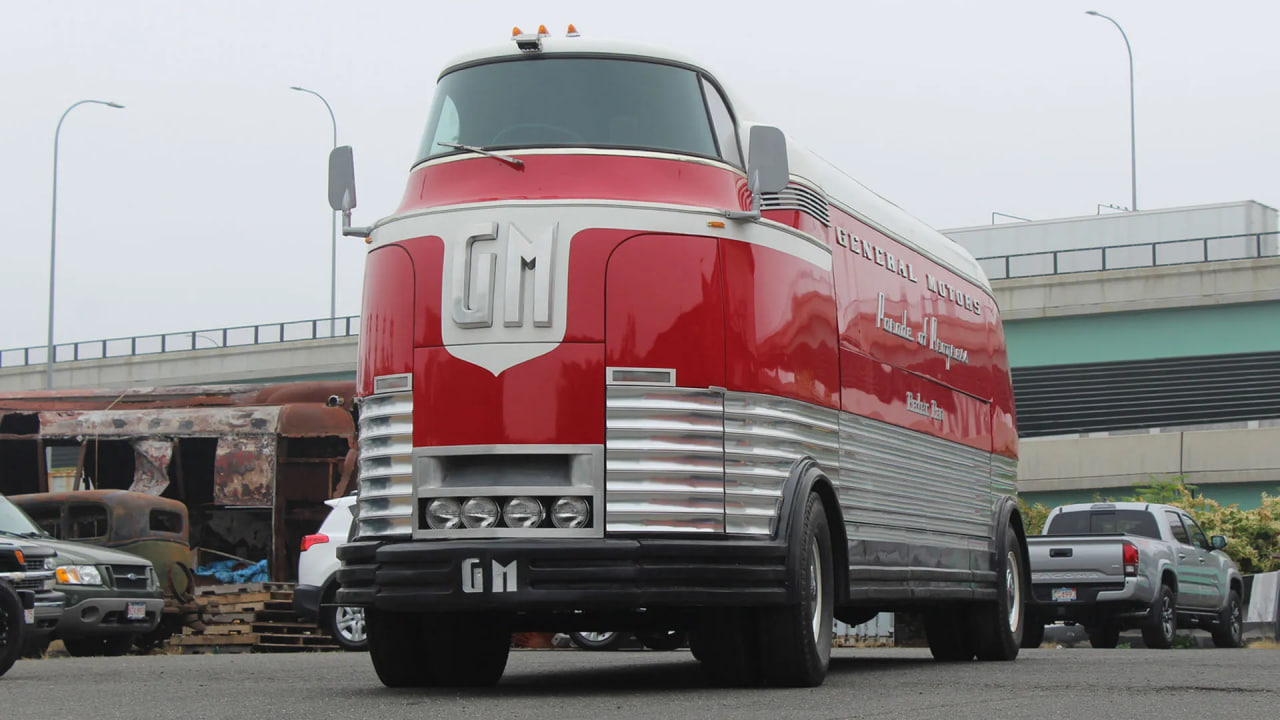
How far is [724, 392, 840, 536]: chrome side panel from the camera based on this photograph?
10250 millimetres

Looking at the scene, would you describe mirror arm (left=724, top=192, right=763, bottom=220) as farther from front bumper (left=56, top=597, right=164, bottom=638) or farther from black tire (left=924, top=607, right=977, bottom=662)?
front bumper (left=56, top=597, right=164, bottom=638)

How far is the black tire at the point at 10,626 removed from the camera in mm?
13055

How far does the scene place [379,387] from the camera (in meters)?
10.6

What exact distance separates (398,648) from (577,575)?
1.75 meters

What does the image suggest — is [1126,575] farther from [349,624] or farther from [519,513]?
[519,513]

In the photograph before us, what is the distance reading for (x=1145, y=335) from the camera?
38.5m

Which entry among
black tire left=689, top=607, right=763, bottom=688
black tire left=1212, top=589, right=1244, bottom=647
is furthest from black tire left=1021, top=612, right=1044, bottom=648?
black tire left=689, top=607, right=763, bottom=688

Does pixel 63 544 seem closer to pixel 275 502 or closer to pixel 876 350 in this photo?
pixel 275 502

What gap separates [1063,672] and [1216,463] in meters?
29.2

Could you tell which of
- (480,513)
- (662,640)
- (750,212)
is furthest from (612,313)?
(662,640)

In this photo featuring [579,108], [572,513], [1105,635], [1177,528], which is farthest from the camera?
[1177,528]

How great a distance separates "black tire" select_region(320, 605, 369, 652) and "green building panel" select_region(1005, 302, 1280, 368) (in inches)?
929

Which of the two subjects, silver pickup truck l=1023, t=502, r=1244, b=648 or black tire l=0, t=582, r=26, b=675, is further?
silver pickup truck l=1023, t=502, r=1244, b=648

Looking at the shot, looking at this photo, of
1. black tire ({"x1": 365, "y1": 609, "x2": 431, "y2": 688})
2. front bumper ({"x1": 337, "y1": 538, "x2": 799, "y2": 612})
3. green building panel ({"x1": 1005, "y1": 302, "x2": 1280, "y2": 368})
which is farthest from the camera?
green building panel ({"x1": 1005, "y1": 302, "x2": 1280, "y2": 368})
